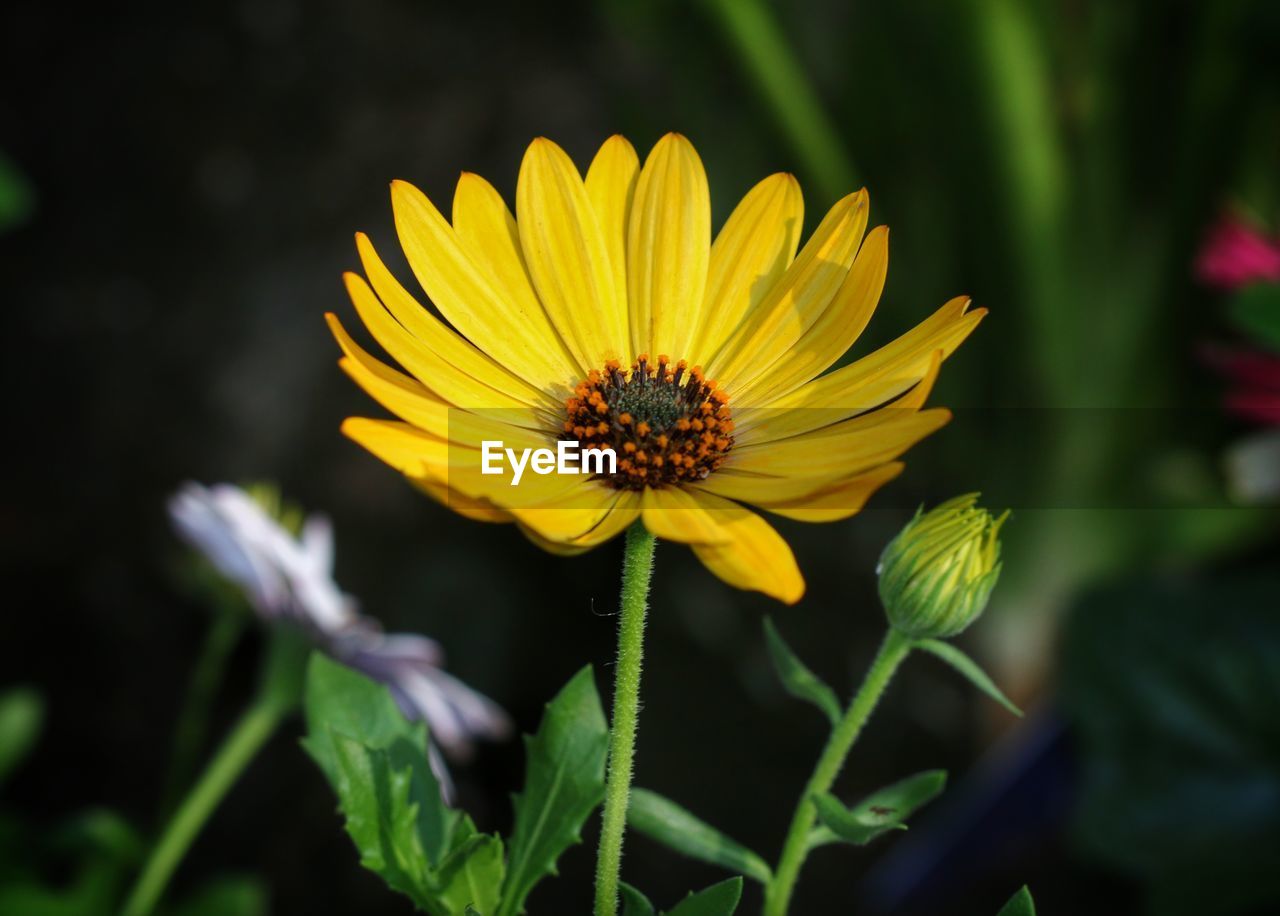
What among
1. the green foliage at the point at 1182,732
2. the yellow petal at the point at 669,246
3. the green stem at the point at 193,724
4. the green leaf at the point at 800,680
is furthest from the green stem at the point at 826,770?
the green foliage at the point at 1182,732

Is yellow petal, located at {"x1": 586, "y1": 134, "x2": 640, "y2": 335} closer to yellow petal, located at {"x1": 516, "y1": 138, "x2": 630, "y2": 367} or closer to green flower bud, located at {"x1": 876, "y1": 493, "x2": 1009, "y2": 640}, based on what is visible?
yellow petal, located at {"x1": 516, "y1": 138, "x2": 630, "y2": 367}

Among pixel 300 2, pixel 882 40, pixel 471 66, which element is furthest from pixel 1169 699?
pixel 300 2

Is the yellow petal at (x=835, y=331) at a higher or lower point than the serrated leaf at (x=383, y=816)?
higher

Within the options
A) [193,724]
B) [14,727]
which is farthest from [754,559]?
[14,727]

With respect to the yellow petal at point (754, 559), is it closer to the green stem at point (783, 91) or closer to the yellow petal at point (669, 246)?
the yellow petal at point (669, 246)

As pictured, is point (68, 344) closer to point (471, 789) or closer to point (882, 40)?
point (471, 789)

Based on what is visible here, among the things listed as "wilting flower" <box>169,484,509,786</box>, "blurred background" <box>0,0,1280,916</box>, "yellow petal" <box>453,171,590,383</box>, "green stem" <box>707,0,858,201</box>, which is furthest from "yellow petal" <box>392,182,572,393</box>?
"green stem" <box>707,0,858,201</box>
